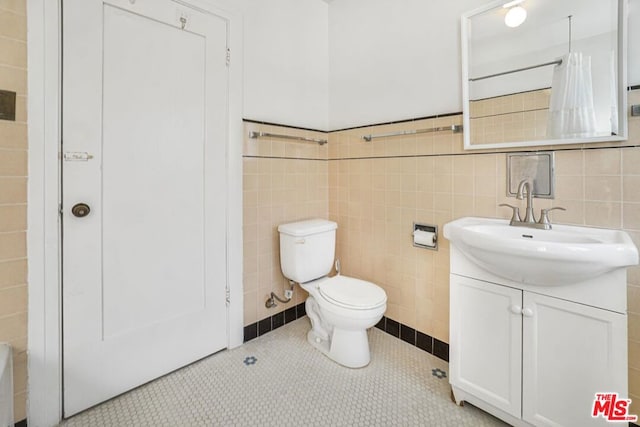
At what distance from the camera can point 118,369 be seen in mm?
1561

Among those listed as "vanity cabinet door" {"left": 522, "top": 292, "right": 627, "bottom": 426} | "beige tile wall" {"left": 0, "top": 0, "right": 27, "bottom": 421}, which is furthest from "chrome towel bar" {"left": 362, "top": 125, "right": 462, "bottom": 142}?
"beige tile wall" {"left": 0, "top": 0, "right": 27, "bottom": 421}

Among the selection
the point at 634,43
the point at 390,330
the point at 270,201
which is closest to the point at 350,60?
the point at 270,201

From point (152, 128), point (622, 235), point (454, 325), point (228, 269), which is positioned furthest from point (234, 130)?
→ point (622, 235)

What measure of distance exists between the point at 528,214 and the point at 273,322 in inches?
67.1

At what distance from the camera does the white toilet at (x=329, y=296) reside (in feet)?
5.68

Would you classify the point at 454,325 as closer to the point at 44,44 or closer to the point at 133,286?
the point at 133,286

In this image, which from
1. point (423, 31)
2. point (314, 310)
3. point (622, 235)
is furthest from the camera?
point (314, 310)

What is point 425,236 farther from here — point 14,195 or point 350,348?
point 14,195

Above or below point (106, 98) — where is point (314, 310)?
below

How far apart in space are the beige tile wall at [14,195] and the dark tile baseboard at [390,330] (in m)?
1.11

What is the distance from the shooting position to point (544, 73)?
1.45 meters

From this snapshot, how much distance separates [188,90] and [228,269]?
106cm

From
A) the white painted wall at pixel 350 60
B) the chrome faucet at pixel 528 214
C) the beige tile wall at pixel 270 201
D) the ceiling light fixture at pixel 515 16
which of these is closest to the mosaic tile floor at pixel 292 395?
the beige tile wall at pixel 270 201

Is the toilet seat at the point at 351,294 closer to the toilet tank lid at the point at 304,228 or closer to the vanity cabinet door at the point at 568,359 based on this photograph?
the toilet tank lid at the point at 304,228
